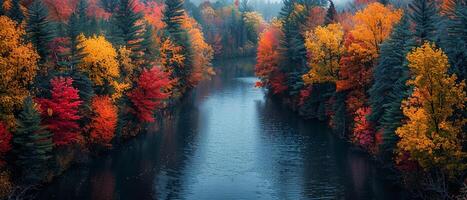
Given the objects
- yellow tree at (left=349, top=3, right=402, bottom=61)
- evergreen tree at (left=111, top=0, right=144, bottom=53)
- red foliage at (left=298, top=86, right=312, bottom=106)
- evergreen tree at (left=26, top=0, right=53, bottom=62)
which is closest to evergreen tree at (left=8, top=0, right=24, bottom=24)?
evergreen tree at (left=26, top=0, right=53, bottom=62)

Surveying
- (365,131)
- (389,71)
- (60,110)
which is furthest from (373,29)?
(60,110)

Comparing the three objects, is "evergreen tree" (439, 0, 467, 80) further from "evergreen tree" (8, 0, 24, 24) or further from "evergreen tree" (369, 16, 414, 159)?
"evergreen tree" (8, 0, 24, 24)

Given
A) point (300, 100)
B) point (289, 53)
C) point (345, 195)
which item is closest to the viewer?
point (345, 195)

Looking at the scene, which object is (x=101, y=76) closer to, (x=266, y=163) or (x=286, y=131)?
(x=266, y=163)

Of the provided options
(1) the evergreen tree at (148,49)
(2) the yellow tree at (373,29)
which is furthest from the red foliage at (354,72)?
(1) the evergreen tree at (148,49)

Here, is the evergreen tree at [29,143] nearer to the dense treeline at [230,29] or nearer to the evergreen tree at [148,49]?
the evergreen tree at [148,49]

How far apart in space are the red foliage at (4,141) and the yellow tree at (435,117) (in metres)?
29.2

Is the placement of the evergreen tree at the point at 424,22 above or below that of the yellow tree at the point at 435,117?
above

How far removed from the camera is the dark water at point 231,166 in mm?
43594

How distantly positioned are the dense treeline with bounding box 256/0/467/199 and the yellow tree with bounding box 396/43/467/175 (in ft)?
0.22

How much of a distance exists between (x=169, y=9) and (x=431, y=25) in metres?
53.2

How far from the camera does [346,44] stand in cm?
6469

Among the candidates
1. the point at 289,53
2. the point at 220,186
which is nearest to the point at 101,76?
the point at 220,186

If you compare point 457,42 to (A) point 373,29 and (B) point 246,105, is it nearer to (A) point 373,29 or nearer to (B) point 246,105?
(A) point 373,29
